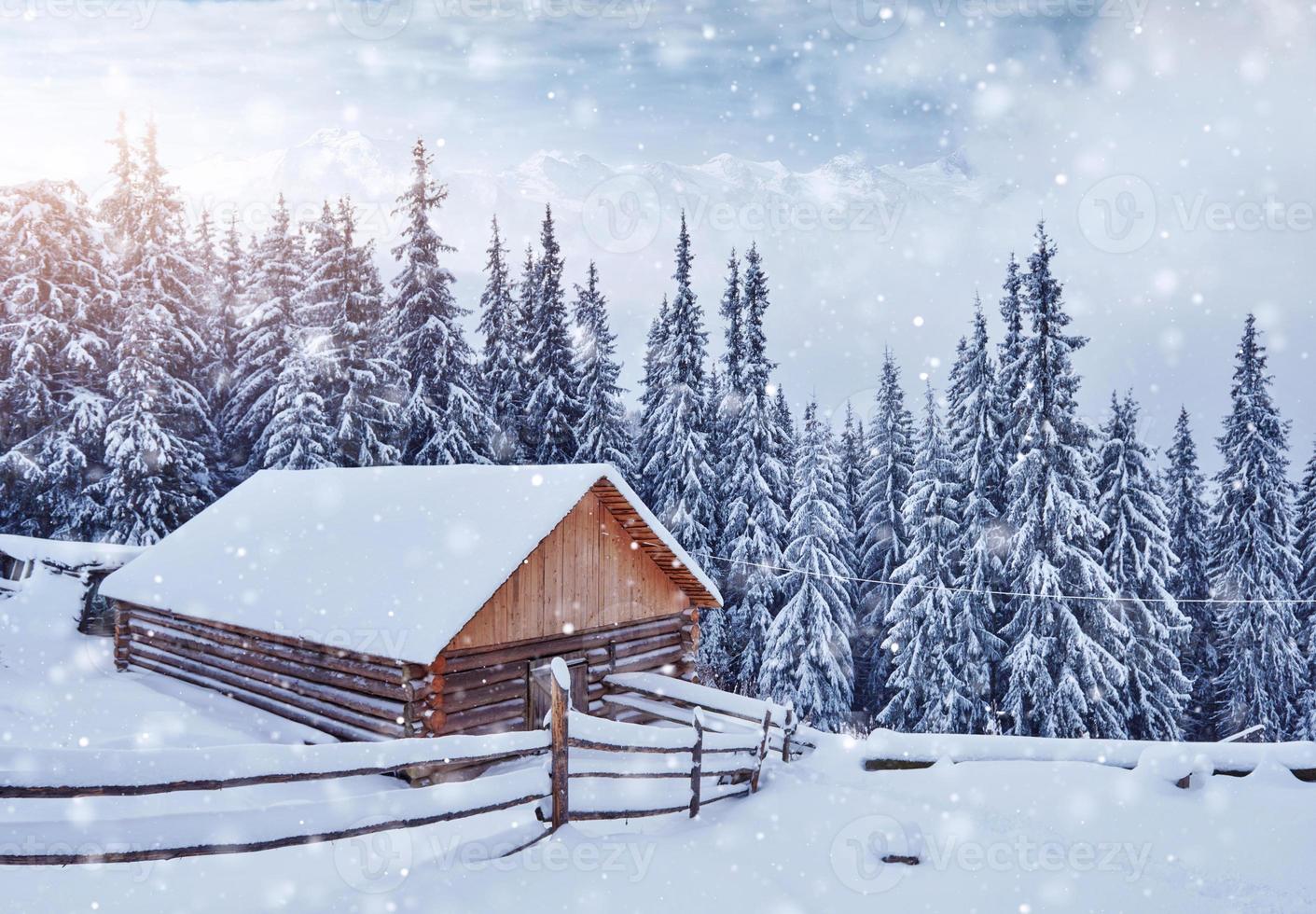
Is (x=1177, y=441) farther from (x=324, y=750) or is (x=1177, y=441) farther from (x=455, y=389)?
(x=324, y=750)

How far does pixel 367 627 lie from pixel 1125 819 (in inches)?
414

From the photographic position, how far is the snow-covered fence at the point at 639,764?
743 centimetres

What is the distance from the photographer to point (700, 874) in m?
7.08

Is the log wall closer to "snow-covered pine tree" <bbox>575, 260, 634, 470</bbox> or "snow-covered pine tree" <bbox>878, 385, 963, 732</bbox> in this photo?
"snow-covered pine tree" <bbox>575, 260, 634, 470</bbox>

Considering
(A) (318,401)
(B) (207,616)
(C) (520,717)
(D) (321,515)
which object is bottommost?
(C) (520,717)

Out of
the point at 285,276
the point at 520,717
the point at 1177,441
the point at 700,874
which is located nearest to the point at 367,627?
the point at 520,717

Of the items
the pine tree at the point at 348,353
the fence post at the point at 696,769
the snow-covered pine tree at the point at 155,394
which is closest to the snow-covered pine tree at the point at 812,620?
the pine tree at the point at 348,353

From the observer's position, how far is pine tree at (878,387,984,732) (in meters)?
26.3

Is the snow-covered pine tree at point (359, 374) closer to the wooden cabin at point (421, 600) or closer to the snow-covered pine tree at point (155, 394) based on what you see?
the snow-covered pine tree at point (155, 394)

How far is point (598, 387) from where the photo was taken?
31.9 metres

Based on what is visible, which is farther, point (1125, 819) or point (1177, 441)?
point (1177, 441)

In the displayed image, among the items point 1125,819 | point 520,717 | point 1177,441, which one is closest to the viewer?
point 1125,819

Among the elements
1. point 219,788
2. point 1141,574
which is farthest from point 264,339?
point 1141,574

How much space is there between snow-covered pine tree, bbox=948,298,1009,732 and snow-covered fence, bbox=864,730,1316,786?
1619 cm
